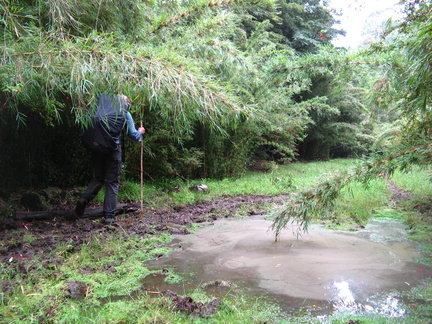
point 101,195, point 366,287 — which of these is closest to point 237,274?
point 366,287

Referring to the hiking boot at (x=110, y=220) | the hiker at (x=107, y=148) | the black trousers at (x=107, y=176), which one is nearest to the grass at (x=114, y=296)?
the hiking boot at (x=110, y=220)

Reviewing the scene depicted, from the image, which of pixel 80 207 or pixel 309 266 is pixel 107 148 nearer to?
pixel 80 207

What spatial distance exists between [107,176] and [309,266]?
2426 mm

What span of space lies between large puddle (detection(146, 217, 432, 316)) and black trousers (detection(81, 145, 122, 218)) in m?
0.96

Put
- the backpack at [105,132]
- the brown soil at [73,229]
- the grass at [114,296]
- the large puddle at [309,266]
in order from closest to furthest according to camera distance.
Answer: the grass at [114,296], the large puddle at [309,266], the brown soil at [73,229], the backpack at [105,132]

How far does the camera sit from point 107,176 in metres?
3.71

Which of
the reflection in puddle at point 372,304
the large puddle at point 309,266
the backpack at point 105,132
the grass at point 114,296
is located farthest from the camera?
the backpack at point 105,132

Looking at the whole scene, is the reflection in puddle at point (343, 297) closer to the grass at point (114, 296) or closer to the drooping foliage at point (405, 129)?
the grass at point (114, 296)

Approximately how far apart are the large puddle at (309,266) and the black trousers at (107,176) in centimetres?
96

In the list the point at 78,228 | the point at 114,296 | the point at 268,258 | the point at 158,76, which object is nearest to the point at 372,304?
the point at 268,258

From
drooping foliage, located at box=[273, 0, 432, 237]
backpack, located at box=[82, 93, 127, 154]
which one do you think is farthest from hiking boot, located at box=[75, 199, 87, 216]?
drooping foliage, located at box=[273, 0, 432, 237]

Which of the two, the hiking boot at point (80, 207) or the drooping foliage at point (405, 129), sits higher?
the drooping foliage at point (405, 129)

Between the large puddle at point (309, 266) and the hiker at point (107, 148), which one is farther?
the hiker at point (107, 148)

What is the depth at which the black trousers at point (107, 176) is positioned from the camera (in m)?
3.70
